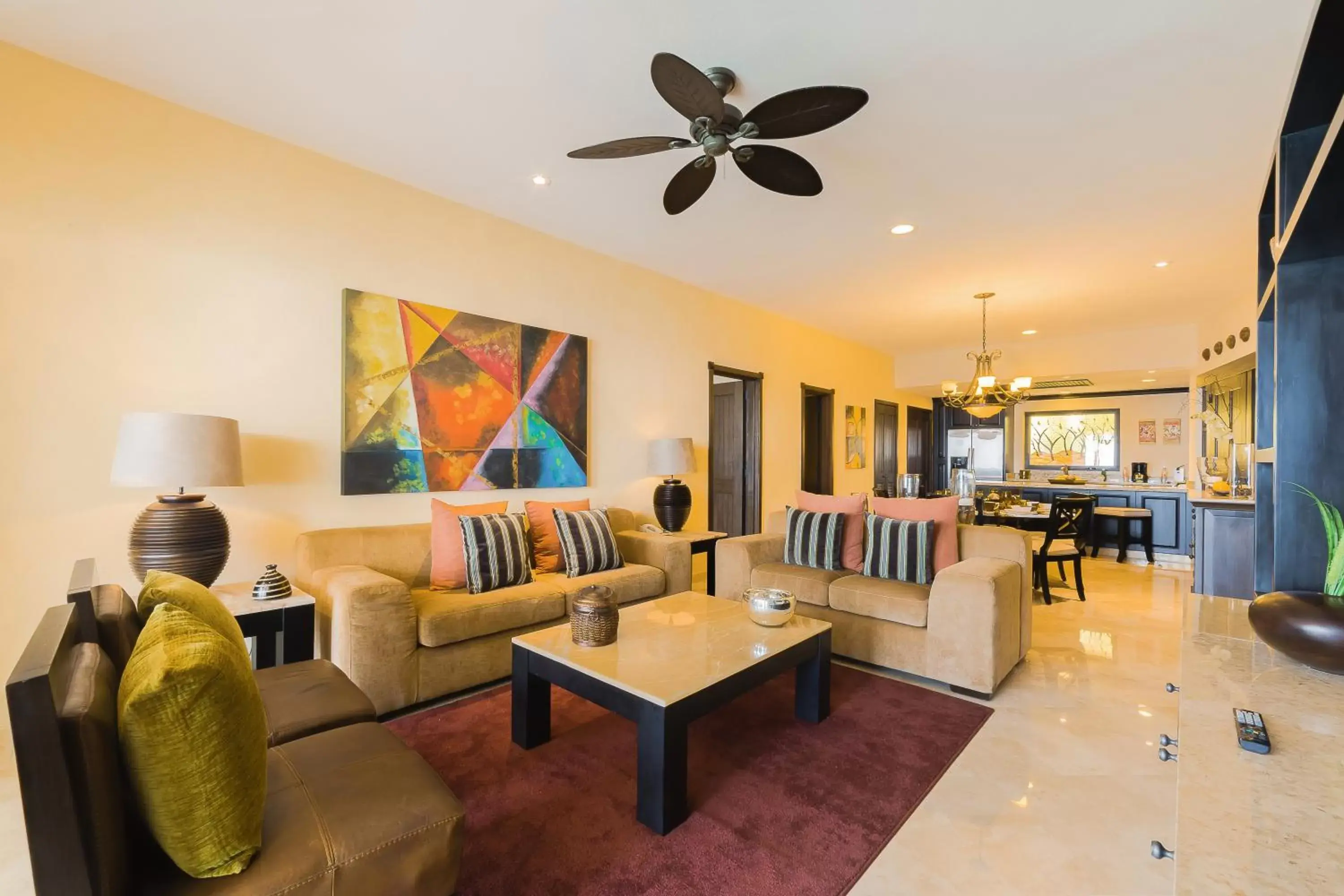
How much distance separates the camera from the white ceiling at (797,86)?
80.7 inches

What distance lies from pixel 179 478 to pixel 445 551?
1208 mm

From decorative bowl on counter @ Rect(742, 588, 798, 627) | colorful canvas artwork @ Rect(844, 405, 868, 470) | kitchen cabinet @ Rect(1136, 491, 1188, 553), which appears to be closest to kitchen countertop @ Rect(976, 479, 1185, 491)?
kitchen cabinet @ Rect(1136, 491, 1188, 553)

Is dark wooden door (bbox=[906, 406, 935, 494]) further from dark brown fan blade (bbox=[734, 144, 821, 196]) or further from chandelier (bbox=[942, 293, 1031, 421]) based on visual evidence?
dark brown fan blade (bbox=[734, 144, 821, 196])

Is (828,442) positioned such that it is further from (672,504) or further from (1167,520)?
(1167,520)

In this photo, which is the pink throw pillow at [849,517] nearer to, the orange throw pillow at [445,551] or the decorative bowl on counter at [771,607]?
the decorative bowl on counter at [771,607]

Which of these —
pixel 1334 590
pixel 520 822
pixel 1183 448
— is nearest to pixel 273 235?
pixel 520 822

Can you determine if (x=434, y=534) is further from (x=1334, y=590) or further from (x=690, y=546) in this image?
(x=1334, y=590)

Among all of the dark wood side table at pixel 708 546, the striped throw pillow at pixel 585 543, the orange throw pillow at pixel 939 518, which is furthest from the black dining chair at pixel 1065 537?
the striped throw pillow at pixel 585 543

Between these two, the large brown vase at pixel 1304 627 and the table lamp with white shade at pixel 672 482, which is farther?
the table lamp with white shade at pixel 672 482

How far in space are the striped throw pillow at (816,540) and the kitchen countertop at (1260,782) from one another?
232 centimetres

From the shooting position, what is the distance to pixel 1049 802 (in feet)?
6.70

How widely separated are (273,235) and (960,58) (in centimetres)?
316

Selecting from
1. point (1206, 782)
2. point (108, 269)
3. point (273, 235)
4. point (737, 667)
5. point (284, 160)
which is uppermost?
point (284, 160)

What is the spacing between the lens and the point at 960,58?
2229 mm
